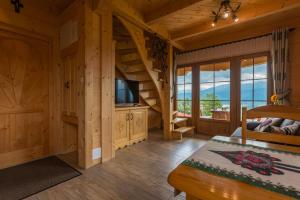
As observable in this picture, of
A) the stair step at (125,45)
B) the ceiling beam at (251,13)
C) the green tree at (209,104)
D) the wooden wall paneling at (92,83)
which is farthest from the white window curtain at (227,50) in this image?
the wooden wall paneling at (92,83)

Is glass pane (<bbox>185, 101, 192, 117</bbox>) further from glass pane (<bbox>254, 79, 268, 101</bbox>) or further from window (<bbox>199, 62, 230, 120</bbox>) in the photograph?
glass pane (<bbox>254, 79, 268, 101</bbox>)

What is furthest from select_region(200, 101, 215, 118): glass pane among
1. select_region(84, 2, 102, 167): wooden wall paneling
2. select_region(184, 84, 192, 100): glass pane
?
select_region(84, 2, 102, 167): wooden wall paneling

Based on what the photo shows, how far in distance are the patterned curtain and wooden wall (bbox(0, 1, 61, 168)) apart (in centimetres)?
411

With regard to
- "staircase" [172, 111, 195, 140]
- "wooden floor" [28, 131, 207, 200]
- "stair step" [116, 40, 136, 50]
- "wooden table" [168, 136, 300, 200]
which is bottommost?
"wooden floor" [28, 131, 207, 200]

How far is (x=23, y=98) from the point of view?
2.62m

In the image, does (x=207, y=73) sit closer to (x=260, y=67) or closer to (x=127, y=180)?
(x=260, y=67)

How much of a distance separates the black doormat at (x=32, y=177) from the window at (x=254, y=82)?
369cm

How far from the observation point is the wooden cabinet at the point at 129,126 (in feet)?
10.3

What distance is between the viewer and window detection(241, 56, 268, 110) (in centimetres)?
357

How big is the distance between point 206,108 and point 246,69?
4.32ft

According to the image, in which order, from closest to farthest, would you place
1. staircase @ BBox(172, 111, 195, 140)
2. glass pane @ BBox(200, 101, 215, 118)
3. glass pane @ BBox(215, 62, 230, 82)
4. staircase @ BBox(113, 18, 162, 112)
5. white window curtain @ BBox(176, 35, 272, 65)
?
staircase @ BBox(113, 18, 162, 112) → white window curtain @ BBox(176, 35, 272, 65) → staircase @ BBox(172, 111, 195, 140) → glass pane @ BBox(215, 62, 230, 82) → glass pane @ BBox(200, 101, 215, 118)

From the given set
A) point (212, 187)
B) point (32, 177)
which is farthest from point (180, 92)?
point (212, 187)

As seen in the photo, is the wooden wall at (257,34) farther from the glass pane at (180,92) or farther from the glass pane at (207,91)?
the glass pane at (180,92)

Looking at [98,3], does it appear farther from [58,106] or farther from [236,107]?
[236,107]
